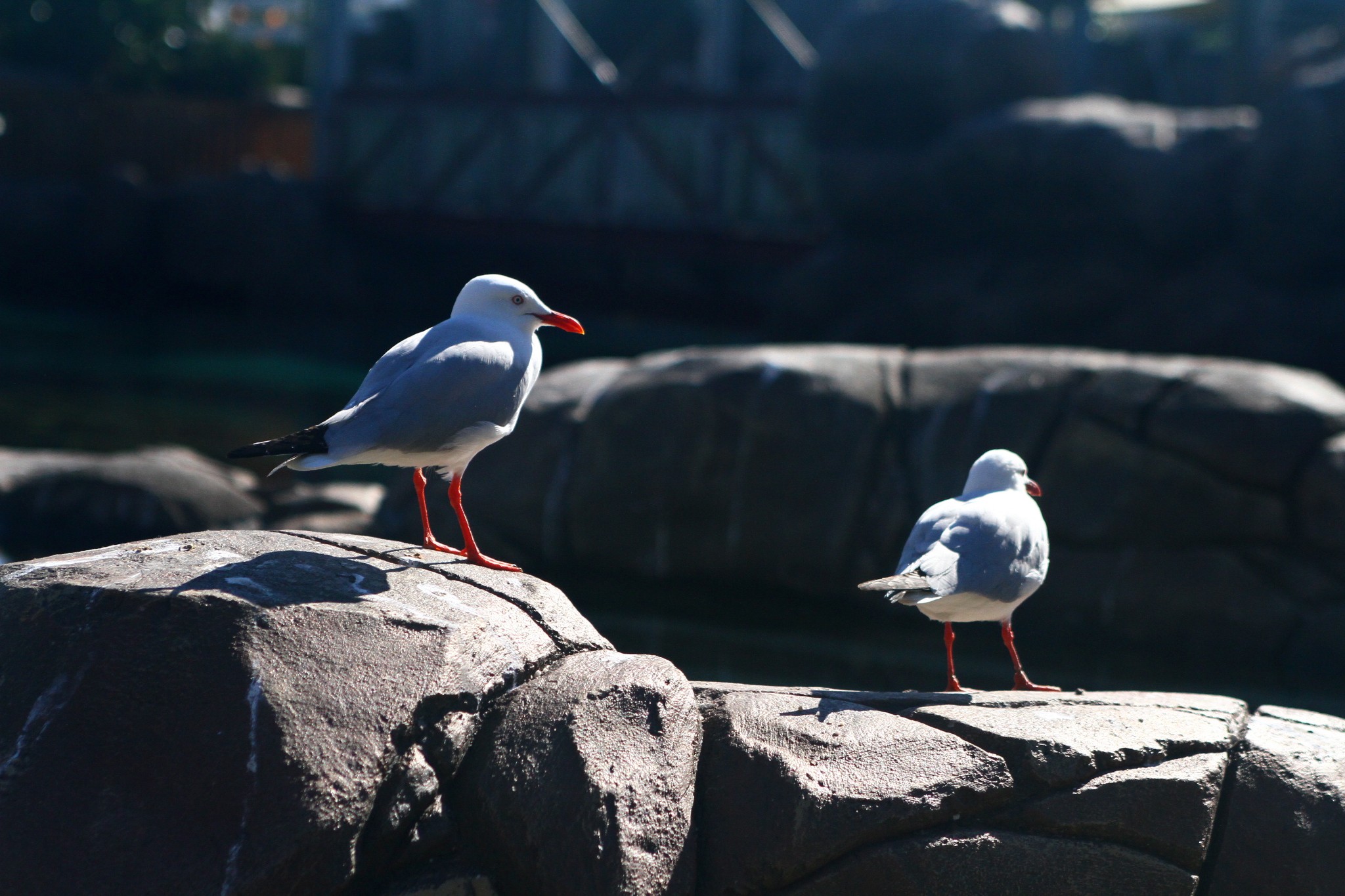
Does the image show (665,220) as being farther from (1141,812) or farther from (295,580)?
(1141,812)

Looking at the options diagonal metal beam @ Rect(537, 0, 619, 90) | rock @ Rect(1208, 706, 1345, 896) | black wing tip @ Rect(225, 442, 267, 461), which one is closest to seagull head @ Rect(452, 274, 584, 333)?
black wing tip @ Rect(225, 442, 267, 461)

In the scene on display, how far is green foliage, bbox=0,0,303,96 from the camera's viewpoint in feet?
90.1

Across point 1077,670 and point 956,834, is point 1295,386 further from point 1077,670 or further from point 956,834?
point 956,834

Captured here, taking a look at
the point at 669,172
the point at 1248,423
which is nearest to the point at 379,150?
the point at 669,172

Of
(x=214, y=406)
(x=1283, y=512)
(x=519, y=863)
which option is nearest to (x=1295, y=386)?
(x=1283, y=512)

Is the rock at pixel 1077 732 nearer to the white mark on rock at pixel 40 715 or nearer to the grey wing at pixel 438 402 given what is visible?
the grey wing at pixel 438 402

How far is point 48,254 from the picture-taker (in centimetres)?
2327

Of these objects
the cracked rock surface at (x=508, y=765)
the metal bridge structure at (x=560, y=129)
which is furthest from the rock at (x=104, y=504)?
the metal bridge structure at (x=560, y=129)

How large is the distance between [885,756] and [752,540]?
4917 millimetres

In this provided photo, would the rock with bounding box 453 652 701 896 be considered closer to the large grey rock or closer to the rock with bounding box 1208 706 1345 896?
the rock with bounding box 1208 706 1345 896

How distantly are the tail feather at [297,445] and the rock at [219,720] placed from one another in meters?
0.31

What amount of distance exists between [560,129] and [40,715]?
1857cm

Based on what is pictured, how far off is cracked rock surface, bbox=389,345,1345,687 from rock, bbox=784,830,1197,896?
14.5 feet

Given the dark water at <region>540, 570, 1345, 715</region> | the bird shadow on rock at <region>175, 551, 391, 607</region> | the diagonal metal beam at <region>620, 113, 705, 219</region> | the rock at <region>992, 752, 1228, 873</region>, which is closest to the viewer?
the bird shadow on rock at <region>175, 551, 391, 607</region>
